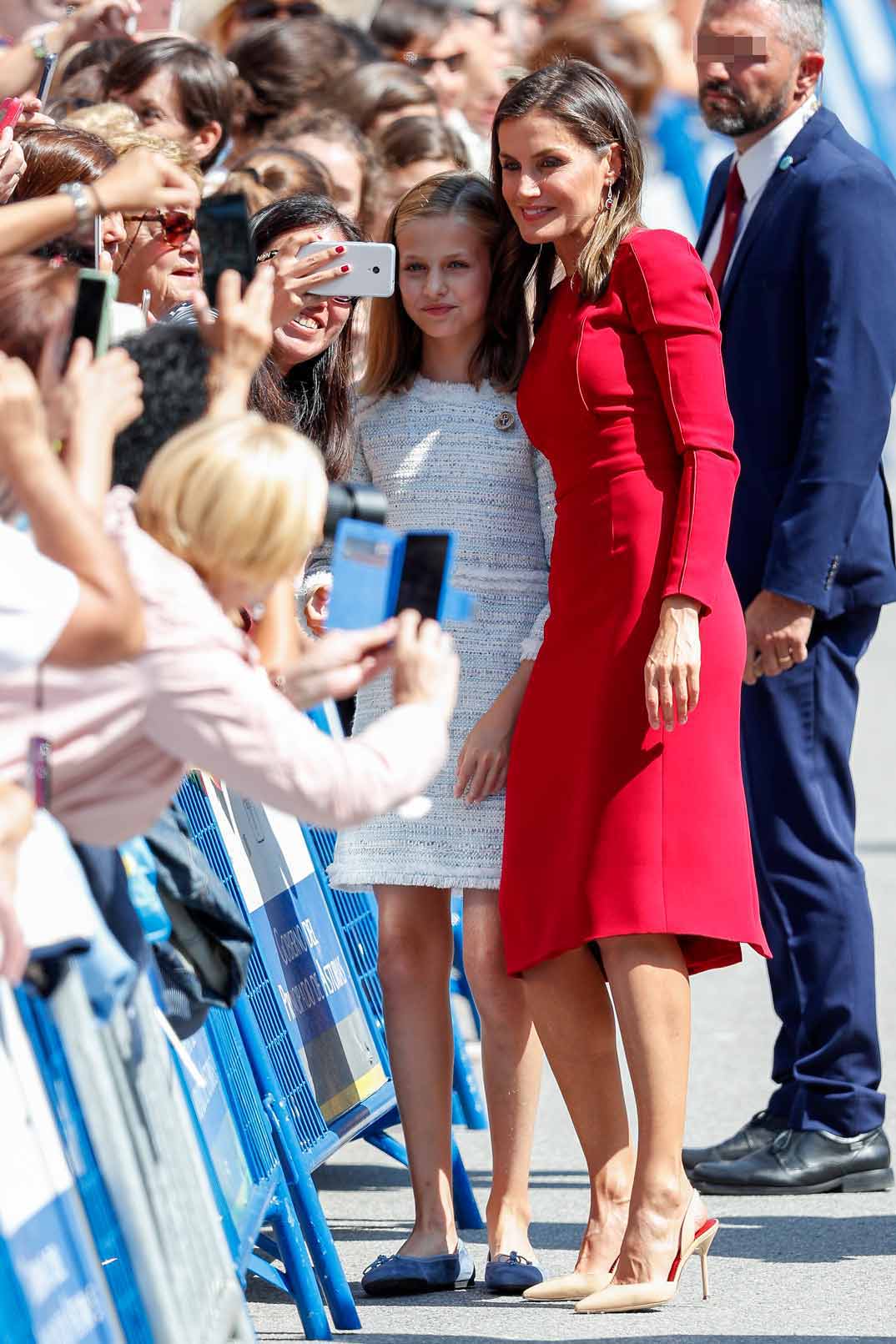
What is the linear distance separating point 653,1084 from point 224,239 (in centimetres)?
163

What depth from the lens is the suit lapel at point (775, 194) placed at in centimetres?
447

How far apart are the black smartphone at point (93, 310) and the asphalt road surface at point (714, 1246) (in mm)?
1836

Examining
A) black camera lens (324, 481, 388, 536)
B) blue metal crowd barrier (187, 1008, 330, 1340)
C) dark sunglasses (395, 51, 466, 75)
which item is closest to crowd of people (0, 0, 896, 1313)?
black camera lens (324, 481, 388, 536)

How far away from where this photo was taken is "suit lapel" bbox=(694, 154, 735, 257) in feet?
15.7

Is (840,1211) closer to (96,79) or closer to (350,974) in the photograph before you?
(350,974)

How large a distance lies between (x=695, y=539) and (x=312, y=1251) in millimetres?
1311

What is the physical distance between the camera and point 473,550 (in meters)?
3.91

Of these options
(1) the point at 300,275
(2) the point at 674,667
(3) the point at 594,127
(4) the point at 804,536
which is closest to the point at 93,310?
(1) the point at 300,275

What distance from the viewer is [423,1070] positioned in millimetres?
3850

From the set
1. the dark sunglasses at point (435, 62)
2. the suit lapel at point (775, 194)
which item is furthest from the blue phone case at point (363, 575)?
the dark sunglasses at point (435, 62)

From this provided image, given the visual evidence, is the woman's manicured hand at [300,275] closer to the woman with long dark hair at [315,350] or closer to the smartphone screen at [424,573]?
the woman with long dark hair at [315,350]

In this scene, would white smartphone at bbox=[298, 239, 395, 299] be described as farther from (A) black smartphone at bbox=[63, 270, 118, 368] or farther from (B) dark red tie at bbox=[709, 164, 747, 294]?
(B) dark red tie at bbox=[709, 164, 747, 294]

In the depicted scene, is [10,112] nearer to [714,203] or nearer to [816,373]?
[816,373]

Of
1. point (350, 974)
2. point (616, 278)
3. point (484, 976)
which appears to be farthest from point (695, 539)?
point (350, 974)
